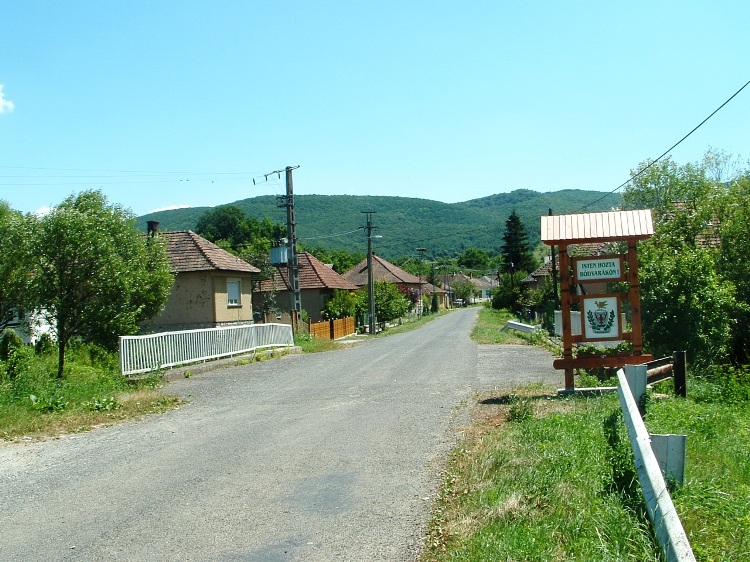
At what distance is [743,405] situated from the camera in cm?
1153

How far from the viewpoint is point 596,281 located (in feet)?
41.5

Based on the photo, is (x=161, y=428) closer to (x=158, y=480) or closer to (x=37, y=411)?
(x=37, y=411)

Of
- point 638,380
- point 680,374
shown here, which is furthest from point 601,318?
point 638,380

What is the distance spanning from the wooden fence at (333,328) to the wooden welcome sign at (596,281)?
26837 mm

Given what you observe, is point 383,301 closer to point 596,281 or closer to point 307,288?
point 307,288

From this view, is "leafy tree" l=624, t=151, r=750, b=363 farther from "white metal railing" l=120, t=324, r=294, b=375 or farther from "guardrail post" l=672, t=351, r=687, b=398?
"white metal railing" l=120, t=324, r=294, b=375

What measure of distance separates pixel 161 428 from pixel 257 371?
8815 millimetres

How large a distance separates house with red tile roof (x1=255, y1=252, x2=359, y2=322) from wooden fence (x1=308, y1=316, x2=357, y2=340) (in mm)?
2331

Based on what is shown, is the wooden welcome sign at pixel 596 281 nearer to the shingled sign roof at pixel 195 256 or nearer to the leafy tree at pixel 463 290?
the shingled sign roof at pixel 195 256

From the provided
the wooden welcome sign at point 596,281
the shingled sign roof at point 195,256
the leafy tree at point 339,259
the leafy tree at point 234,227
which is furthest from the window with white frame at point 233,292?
the leafy tree at point 339,259

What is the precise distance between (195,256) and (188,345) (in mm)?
13222

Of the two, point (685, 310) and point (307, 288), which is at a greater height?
point (307, 288)

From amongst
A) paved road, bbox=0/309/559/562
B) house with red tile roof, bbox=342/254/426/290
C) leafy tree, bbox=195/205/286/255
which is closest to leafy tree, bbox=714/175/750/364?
paved road, bbox=0/309/559/562

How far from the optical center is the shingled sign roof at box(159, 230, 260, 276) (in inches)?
1260
